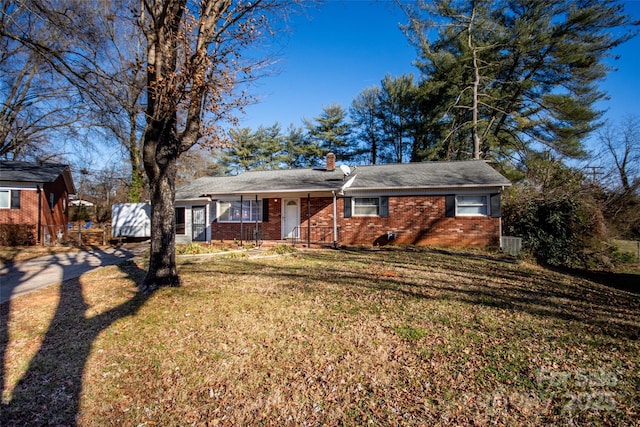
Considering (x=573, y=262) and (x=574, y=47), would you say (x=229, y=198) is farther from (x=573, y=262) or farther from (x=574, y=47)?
(x=574, y=47)

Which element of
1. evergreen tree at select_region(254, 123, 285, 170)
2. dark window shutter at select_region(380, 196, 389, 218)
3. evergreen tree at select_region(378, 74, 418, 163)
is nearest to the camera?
dark window shutter at select_region(380, 196, 389, 218)

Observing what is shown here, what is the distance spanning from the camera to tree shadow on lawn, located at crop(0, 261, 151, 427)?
A: 110 inches

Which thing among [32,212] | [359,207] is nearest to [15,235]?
[32,212]

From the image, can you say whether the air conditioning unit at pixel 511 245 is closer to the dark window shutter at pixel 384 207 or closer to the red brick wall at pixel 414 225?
the red brick wall at pixel 414 225

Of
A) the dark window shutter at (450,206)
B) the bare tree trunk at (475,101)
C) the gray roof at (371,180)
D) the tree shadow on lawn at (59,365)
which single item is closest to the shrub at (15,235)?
the gray roof at (371,180)

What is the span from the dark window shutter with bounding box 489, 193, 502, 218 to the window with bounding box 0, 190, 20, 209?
74.0 ft

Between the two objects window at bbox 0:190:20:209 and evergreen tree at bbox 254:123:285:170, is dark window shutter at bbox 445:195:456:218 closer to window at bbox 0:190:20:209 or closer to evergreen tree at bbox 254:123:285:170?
window at bbox 0:190:20:209

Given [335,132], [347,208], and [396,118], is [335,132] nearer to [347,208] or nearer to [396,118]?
[396,118]

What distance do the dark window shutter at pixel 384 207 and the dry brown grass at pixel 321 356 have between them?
760cm

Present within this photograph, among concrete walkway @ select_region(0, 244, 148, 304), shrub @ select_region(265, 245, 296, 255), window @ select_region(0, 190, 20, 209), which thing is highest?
window @ select_region(0, 190, 20, 209)

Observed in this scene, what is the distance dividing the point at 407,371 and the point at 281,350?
149cm

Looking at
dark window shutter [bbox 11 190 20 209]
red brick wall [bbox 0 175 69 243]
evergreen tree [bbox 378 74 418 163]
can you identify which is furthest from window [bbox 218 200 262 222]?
evergreen tree [bbox 378 74 418 163]

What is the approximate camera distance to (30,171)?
1686cm

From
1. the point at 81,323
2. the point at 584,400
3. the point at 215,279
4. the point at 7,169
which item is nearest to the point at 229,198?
the point at 215,279
